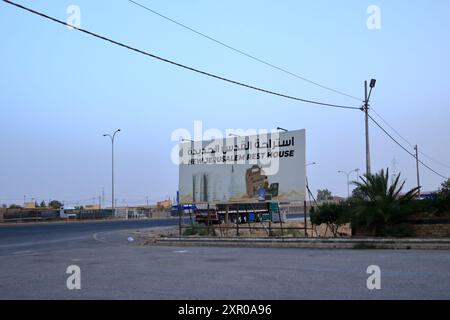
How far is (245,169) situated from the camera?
1042 inches

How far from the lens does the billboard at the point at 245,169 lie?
24891 mm

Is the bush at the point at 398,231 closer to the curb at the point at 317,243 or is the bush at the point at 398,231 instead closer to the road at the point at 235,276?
the curb at the point at 317,243

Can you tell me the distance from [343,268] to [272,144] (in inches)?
498

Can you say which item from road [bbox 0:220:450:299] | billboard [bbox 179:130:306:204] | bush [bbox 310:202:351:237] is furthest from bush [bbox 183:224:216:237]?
road [bbox 0:220:450:299]

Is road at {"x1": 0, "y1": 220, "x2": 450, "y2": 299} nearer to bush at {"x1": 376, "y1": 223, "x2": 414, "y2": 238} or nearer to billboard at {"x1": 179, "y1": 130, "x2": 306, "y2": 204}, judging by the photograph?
bush at {"x1": 376, "y1": 223, "x2": 414, "y2": 238}

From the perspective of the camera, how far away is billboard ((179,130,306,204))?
24891 mm

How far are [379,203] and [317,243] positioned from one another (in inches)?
112

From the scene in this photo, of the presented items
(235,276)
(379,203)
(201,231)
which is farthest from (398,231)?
(235,276)

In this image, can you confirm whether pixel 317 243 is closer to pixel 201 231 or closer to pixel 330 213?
pixel 330 213

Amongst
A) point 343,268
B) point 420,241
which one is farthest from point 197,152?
point 343,268

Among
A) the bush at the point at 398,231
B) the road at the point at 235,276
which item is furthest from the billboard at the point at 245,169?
the road at the point at 235,276

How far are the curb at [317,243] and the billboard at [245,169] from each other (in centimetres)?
309
